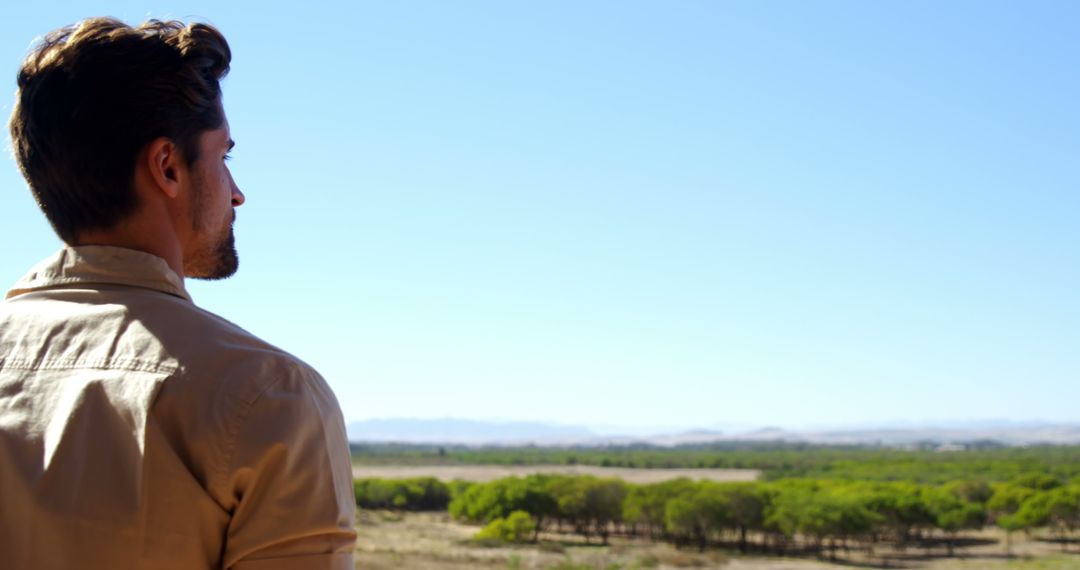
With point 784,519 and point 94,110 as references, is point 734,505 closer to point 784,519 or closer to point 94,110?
point 784,519

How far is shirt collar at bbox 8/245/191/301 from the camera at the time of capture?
1118 mm

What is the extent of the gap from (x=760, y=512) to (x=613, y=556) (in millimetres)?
11004

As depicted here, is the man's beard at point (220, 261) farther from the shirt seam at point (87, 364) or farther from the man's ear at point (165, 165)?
the shirt seam at point (87, 364)

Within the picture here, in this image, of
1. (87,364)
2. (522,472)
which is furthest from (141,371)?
(522,472)

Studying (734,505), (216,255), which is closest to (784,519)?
(734,505)

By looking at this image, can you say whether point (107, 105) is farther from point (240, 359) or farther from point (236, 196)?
point (240, 359)

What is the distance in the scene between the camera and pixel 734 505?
5050 centimetres

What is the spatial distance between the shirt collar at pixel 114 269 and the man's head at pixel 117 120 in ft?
0.11

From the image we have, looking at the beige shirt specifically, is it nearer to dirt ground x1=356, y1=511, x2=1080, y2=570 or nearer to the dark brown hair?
the dark brown hair

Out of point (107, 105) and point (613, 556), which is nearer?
point (107, 105)

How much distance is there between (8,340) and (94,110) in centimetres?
27

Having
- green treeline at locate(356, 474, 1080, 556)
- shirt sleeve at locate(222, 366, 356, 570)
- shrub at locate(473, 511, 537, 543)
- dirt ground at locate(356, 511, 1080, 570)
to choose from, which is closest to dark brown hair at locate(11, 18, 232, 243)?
shirt sleeve at locate(222, 366, 356, 570)

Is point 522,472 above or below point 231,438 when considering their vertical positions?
below

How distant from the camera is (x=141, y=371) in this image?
1.00m
